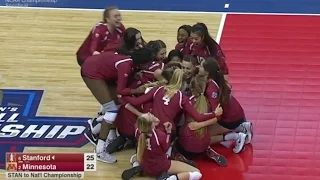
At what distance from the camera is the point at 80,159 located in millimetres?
7770

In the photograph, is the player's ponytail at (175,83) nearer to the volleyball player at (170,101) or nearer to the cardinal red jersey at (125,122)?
the volleyball player at (170,101)

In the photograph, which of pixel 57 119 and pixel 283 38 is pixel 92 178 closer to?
pixel 57 119

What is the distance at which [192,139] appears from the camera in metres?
7.58

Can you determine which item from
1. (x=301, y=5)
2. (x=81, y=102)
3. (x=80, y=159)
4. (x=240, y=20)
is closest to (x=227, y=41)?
(x=240, y=20)

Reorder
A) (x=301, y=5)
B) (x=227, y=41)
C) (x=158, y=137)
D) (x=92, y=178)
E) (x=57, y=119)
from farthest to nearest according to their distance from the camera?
(x=301, y=5) → (x=227, y=41) → (x=57, y=119) → (x=92, y=178) → (x=158, y=137)

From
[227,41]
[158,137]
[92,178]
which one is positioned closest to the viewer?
[158,137]

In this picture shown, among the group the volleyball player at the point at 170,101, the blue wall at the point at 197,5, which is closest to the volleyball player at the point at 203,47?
the volleyball player at the point at 170,101

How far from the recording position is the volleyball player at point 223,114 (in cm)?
760

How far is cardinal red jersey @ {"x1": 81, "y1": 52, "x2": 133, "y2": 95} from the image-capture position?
7508 millimetres

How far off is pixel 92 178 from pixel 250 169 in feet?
5.01

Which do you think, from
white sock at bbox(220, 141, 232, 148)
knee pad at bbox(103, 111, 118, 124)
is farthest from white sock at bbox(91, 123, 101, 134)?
white sock at bbox(220, 141, 232, 148)

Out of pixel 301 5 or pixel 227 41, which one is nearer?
pixel 227 41
